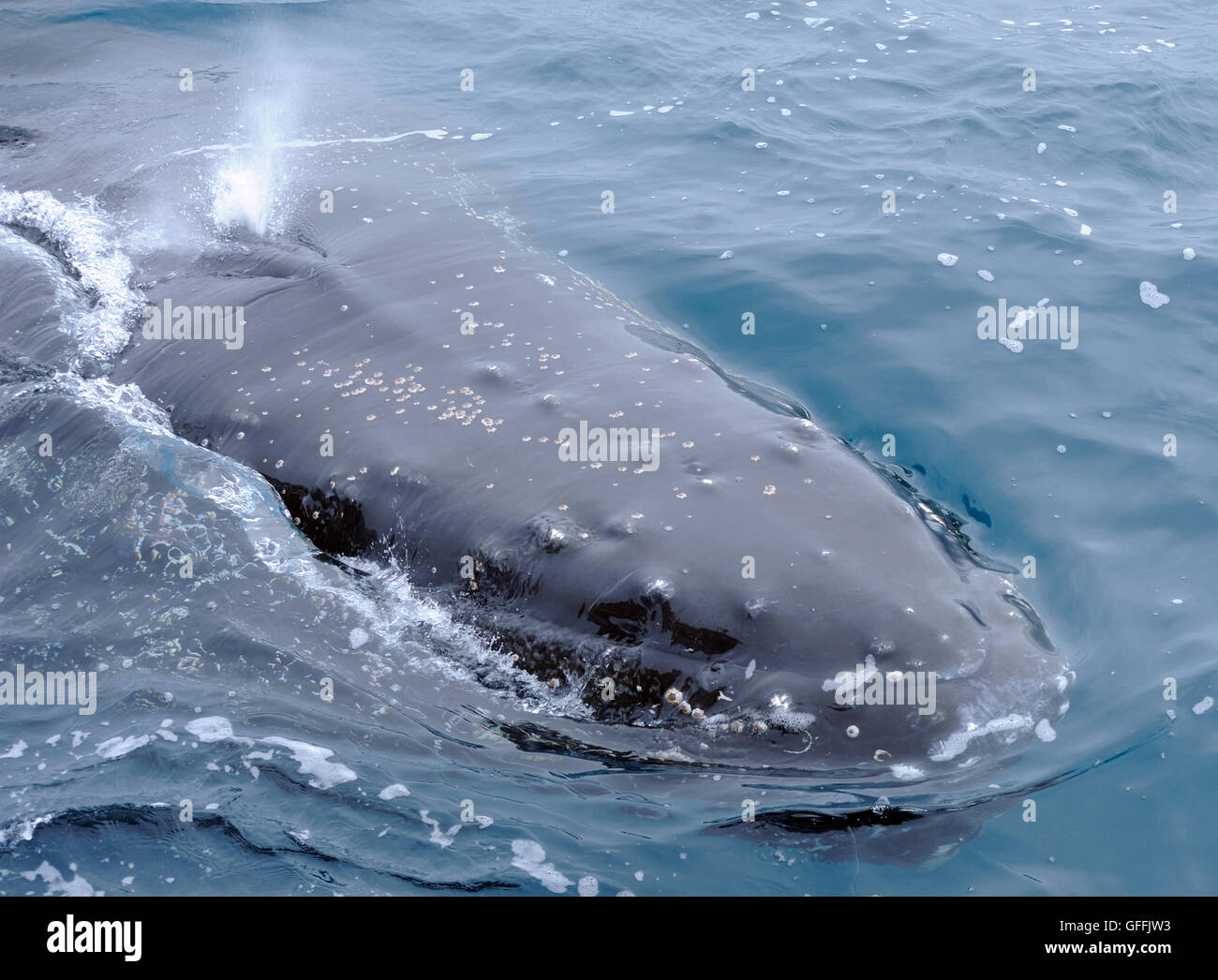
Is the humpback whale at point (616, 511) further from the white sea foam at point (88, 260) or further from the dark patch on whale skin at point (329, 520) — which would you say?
the white sea foam at point (88, 260)

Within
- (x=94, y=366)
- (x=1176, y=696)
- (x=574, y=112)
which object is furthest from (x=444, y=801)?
(x=574, y=112)

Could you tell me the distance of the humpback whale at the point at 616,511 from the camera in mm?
6477

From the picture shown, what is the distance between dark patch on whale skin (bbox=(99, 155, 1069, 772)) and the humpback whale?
0.02 metres

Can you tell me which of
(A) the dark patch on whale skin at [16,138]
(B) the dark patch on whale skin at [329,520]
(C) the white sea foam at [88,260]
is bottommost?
(B) the dark patch on whale skin at [329,520]

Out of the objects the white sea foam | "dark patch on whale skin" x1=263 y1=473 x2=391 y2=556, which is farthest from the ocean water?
"dark patch on whale skin" x1=263 y1=473 x2=391 y2=556

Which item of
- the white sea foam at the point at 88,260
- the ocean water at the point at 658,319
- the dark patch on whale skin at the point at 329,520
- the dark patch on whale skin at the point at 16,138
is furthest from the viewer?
the dark patch on whale skin at the point at 16,138

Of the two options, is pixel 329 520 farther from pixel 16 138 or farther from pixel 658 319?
pixel 16 138

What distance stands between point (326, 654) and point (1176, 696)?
5750 mm

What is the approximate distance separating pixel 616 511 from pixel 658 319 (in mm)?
5373

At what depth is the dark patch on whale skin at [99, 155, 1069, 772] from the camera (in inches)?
256

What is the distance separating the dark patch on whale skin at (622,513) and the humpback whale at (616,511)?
2 centimetres

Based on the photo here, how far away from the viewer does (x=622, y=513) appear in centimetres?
708

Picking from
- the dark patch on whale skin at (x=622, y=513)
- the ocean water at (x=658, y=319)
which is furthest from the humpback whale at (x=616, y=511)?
the ocean water at (x=658, y=319)
